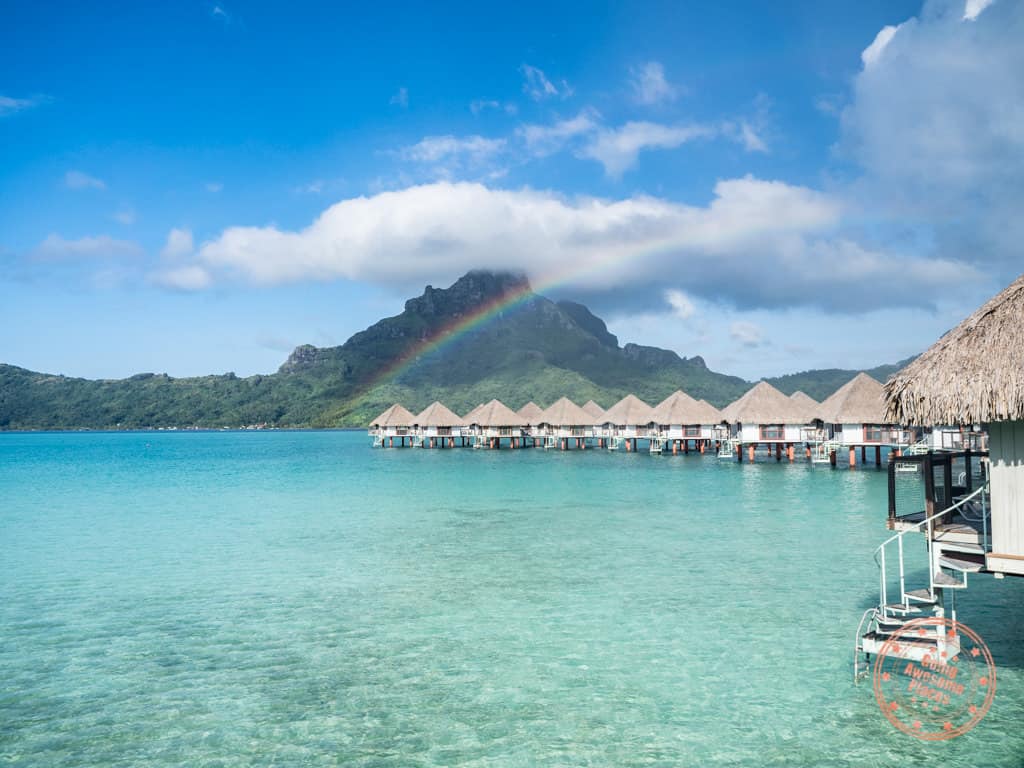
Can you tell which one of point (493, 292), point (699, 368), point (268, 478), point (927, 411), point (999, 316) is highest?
point (493, 292)

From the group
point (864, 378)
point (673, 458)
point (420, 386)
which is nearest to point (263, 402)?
point (420, 386)

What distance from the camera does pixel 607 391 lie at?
122 metres

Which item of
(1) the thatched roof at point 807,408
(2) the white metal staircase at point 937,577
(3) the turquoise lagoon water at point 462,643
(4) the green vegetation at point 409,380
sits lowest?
(3) the turquoise lagoon water at point 462,643

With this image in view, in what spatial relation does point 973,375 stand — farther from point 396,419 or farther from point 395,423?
point 396,419

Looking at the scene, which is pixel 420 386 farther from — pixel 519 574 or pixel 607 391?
pixel 519 574

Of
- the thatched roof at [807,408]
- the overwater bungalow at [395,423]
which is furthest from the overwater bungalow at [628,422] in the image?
the overwater bungalow at [395,423]

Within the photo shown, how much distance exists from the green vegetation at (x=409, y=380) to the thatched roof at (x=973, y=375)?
360 ft

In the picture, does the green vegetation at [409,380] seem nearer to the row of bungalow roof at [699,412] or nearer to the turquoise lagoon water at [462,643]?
the row of bungalow roof at [699,412]

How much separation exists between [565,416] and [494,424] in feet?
22.8

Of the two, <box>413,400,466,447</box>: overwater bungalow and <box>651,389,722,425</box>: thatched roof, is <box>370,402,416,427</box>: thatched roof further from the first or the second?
<box>651,389,722,425</box>: thatched roof

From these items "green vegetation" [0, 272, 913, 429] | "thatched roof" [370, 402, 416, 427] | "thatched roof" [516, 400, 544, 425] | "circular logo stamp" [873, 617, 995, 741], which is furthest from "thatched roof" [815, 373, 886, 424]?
"green vegetation" [0, 272, 913, 429]

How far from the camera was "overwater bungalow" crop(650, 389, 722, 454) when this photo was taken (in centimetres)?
5378

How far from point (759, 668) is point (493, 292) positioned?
178 meters

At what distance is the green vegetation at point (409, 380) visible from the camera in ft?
434
